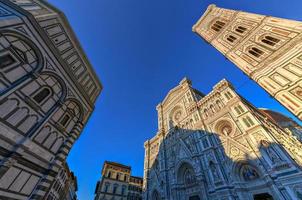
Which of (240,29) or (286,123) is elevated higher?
(286,123)

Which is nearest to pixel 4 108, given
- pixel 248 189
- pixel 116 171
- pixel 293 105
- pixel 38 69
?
pixel 38 69

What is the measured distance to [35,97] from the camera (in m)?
9.91

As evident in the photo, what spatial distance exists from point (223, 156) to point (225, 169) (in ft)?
5.07

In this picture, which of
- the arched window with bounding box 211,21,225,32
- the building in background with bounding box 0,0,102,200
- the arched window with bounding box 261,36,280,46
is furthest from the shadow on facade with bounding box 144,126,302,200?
the arched window with bounding box 211,21,225,32

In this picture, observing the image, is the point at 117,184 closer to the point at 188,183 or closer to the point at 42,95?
the point at 188,183

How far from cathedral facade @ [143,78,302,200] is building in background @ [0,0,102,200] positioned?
17006 millimetres

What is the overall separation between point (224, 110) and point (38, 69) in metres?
22.1

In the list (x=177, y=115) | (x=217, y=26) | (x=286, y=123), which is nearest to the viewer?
(x=217, y=26)

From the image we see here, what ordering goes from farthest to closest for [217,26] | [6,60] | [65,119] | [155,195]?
[155,195] < [217,26] < [65,119] < [6,60]

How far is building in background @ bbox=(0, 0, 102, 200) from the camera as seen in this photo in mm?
8062

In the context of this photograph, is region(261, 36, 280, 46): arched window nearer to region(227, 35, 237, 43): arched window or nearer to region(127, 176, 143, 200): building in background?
region(227, 35, 237, 43): arched window

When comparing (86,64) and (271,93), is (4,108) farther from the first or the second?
(271,93)

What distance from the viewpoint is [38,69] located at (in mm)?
10203

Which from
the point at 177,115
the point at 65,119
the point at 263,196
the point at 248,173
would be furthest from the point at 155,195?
the point at 65,119
